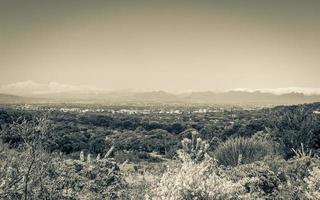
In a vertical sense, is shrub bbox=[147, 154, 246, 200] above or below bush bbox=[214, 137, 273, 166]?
above

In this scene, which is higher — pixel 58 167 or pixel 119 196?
pixel 58 167

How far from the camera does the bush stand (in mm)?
18689

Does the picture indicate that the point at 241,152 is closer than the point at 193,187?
No

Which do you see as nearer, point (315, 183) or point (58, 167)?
point (315, 183)

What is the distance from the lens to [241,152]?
19125mm

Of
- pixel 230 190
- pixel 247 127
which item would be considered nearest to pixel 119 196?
pixel 230 190

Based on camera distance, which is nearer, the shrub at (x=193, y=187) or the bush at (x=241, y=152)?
the shrub at (x=193, y=187)

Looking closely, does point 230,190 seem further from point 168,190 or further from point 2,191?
point 2,191

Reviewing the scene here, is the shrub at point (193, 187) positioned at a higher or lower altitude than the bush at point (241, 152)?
higher

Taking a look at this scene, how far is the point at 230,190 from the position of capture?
843 centimetres

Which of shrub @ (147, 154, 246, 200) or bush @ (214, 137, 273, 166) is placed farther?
bush @ (214, 137, 273, 166)

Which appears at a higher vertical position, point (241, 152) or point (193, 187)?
point (193, 187)

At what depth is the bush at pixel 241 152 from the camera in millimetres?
18689

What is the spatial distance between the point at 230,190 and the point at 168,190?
1165 mm
